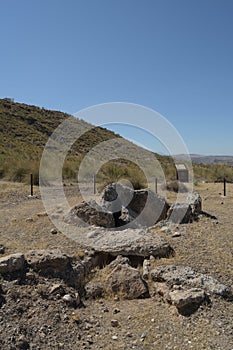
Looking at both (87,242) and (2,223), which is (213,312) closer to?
(87,242)

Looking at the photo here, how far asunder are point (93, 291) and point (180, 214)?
3408 millimetres

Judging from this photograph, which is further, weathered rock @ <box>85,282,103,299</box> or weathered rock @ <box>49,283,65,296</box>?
weathered rock @ <box>85,282,103,299</box>

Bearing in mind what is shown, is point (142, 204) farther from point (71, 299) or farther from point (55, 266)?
point (71, 299)

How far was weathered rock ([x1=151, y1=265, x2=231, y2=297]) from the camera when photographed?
458 centimetres

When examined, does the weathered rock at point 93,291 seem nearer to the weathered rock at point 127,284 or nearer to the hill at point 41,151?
the weathered rock at point 127,284

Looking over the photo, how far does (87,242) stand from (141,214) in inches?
94.6

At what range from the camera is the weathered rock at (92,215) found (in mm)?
7223

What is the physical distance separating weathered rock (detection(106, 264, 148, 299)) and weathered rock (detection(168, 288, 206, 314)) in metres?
0.54

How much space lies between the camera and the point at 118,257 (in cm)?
555

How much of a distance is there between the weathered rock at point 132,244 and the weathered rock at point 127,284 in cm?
77

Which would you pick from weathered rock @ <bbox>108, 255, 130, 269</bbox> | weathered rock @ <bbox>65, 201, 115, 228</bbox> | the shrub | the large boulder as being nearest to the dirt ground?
weathered rock @ <bbox>108, 255, 130, 269</bbox>

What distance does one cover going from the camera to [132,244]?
5891 millimetres

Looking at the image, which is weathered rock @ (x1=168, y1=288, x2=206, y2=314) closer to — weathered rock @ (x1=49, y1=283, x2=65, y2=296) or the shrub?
Result: weathered rock @ (x1=49, y1=283, x2=65, y2=296)

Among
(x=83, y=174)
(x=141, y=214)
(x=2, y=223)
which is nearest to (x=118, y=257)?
(x=141, y=214)
